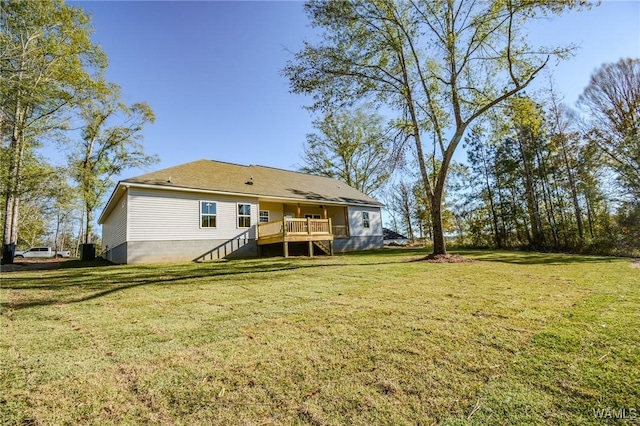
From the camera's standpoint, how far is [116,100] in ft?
66.8

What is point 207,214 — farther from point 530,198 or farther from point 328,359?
point 530,198

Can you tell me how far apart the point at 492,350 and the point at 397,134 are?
1038 cm

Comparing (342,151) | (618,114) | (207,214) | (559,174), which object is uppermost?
(342,151)

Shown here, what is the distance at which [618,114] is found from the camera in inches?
588

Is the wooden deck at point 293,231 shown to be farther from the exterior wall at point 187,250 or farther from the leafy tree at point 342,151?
the leafy tree at point 342,151

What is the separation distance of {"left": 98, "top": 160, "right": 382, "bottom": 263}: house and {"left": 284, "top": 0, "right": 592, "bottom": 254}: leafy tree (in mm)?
6124

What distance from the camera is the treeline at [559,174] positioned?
14.0m

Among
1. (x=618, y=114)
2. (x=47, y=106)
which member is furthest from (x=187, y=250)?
(x=618, y=114)

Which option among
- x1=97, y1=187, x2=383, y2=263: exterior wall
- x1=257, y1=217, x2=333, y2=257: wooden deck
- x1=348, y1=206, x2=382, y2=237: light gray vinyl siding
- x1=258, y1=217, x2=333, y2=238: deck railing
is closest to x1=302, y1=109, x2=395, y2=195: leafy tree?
x1=348, y1=206, x2=382, y2=237: light gray vinyl siding

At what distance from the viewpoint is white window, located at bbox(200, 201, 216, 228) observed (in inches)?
530

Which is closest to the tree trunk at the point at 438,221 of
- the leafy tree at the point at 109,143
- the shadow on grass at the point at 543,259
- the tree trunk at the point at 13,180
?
the shadow on grass at the point at 543,259

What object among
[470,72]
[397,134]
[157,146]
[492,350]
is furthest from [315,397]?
[157,146]

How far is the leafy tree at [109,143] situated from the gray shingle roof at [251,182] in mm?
9489

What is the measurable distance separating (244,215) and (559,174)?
746 inches
